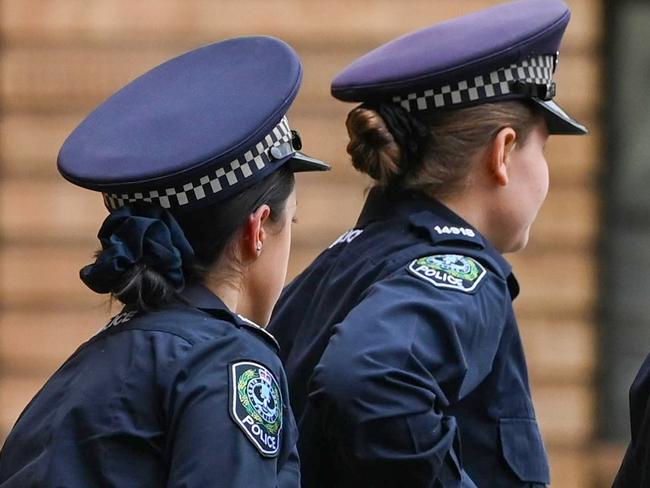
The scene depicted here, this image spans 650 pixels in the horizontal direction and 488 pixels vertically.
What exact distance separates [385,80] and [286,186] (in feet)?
1.85

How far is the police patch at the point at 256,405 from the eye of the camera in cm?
236

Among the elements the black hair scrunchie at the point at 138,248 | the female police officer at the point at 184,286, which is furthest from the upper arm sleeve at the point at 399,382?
the black hair scrunchie at the point at 138,248

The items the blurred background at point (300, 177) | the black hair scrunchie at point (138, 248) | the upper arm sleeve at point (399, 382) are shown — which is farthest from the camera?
the blurred background at point (300, 177)

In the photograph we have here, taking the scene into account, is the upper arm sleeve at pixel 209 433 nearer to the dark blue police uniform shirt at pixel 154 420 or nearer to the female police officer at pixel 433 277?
the dark blue police uniform shirt at pixel 154 420

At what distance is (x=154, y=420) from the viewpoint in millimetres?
2381

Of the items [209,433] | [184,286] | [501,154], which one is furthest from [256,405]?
[501,154]

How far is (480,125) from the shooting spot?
3.14 metres

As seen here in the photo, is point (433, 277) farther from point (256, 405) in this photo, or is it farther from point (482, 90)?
point (256, 405)

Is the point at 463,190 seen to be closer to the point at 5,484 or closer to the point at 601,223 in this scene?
the point at 5,484

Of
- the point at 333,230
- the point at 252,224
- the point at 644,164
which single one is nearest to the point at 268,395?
the point at 252,224

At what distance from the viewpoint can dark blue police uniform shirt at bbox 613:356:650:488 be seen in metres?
2.84

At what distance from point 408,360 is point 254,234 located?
0.42 meters

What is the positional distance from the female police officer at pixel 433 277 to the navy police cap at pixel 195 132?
36 cm

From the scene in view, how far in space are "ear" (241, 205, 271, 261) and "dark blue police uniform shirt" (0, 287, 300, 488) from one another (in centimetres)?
17
